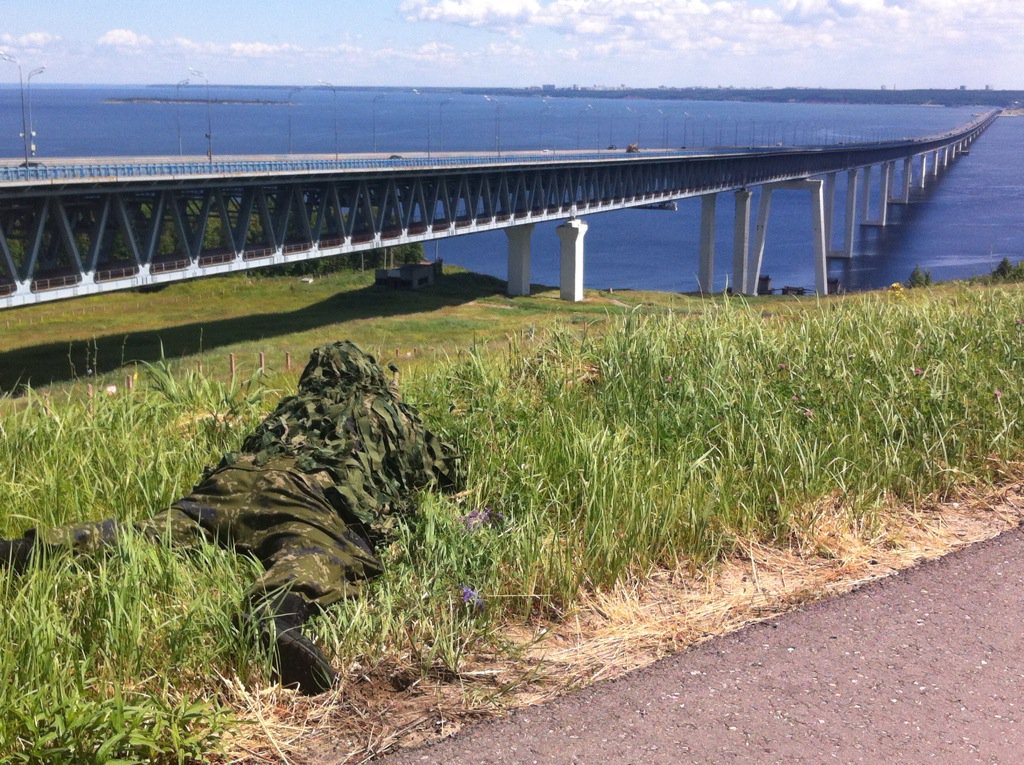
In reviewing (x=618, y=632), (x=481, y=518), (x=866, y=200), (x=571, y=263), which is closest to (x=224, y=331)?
(x=571, y=263)

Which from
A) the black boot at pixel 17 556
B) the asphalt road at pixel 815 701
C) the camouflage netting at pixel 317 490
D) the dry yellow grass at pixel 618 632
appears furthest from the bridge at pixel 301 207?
the black boot at pixel 17 556

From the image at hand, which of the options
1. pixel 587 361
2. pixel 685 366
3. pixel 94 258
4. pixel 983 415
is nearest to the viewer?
pixel 983 415

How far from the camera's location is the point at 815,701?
4078mm

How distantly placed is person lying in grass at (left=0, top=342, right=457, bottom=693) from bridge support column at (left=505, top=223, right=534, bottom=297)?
2438 inches

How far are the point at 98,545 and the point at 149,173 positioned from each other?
37845 millimetres

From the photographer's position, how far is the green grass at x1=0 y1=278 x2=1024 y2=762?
4.05 m

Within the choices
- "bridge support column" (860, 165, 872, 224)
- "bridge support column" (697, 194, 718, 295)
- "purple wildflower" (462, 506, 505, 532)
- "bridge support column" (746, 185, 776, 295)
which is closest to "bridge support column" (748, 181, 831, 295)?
"bridge support column" (746, 185, 776, 295)

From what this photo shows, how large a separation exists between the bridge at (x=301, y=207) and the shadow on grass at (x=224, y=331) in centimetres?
220

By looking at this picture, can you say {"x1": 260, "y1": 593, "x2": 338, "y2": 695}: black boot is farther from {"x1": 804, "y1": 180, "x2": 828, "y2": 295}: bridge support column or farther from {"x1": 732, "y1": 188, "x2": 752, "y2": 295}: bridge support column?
{"x1": 732, "y1": 188, "x2": 752, "y2": 295}: bridge support column

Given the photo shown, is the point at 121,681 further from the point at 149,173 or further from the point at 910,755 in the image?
the point at 149,173

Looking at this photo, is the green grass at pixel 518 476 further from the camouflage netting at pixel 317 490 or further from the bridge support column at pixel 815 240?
the bridge support column at pixel 815 240

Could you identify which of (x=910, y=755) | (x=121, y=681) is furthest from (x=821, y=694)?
(x=121, y=681)

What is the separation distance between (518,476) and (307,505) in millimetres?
1483

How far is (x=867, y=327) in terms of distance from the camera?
29.9ft
